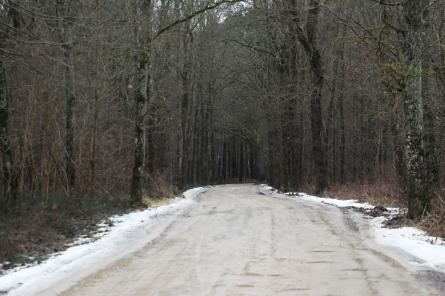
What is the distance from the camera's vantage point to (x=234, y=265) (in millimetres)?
8203

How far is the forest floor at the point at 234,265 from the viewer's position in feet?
22.4

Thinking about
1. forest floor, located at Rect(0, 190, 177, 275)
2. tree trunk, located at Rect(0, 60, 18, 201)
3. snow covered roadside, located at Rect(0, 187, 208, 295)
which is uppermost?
tree trunk, located at Rect(0, 60, 18, 201)

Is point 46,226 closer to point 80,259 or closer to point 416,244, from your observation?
point 80,259

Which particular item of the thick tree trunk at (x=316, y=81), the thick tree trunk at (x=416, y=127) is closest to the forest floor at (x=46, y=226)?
the thick tree trunk at (x=416, y=127)

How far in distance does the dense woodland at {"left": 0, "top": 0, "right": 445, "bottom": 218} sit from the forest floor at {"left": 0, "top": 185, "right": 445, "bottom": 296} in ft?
10.1

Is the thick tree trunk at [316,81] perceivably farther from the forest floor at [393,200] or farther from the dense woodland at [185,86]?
the forest floor at [393,200]

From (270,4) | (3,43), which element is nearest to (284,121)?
(270,4)

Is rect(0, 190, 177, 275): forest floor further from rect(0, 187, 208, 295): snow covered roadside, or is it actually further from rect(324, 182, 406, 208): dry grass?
rect(324, 182, 406, 208): dry grass

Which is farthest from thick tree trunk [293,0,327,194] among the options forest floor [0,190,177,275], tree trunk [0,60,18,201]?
tree trunk [0,60,18,201]

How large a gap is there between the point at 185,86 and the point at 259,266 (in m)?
29.7

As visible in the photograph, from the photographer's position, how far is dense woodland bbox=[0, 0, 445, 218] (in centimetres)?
1269

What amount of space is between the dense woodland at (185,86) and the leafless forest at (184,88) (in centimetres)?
7

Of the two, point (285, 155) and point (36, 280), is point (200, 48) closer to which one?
point (285, 155)

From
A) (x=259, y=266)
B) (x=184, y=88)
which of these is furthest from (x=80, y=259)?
(x=184, y=88)
